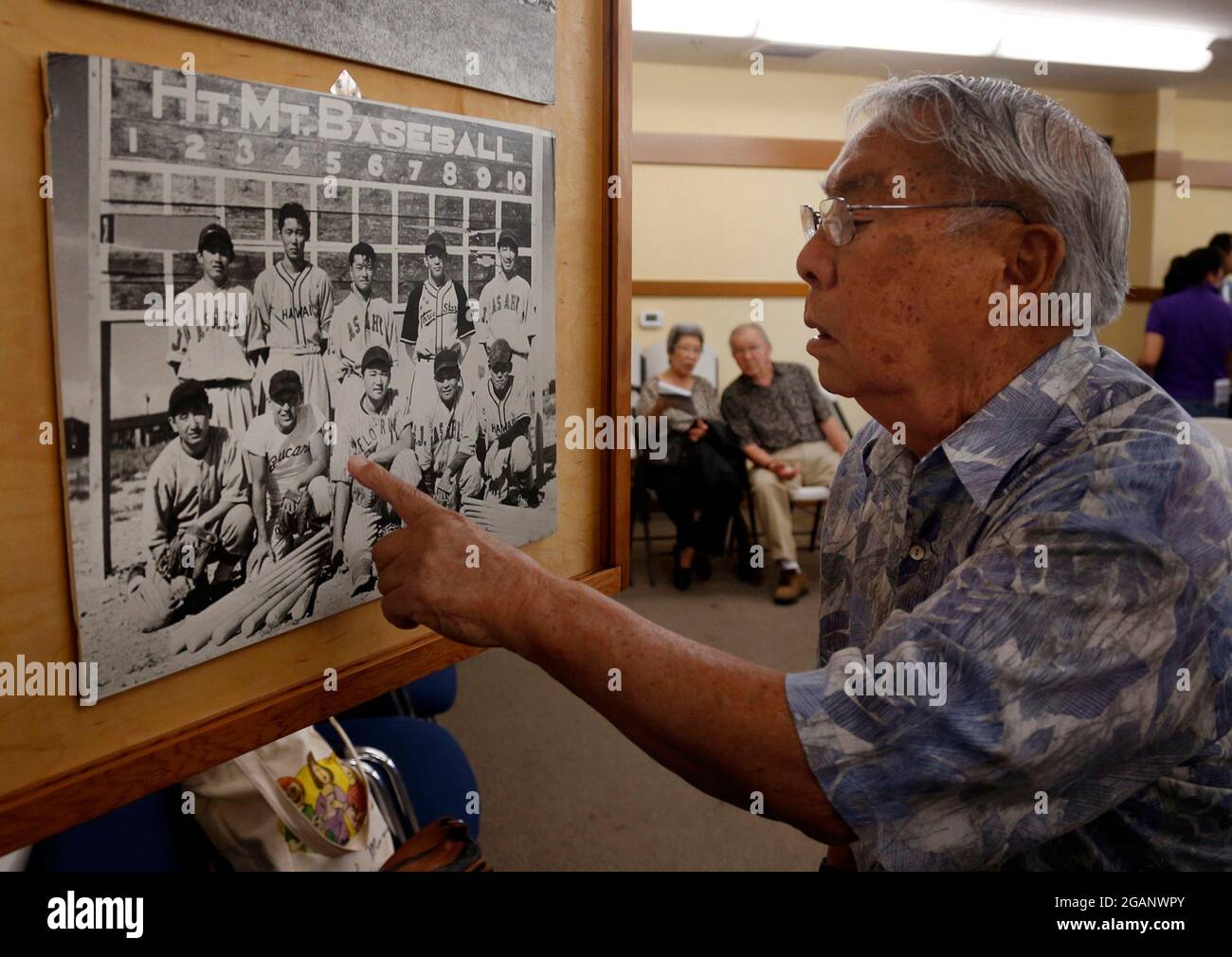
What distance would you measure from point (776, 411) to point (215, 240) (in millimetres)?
5070

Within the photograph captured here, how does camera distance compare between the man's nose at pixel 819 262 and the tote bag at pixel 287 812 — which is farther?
the tote bag at pixel 287 812

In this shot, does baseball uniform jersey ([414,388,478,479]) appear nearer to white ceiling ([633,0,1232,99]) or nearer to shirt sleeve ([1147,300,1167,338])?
white ceiling ([633,0,1232,99])

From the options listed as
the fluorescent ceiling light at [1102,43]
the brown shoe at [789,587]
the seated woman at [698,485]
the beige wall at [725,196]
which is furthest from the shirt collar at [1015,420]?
the beige wall at [725,196]

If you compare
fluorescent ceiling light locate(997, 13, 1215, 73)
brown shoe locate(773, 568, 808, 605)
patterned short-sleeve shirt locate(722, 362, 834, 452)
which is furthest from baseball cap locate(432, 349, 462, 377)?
fluorescent ceiling light locate(997, 13, 1215, 73)

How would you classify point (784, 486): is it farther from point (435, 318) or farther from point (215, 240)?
→ point (215, 240)

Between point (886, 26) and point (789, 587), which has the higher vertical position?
point (886, 26)

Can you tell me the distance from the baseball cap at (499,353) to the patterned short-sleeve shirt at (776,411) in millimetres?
4674

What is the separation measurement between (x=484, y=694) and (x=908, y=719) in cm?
340

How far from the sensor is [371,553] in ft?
3.40

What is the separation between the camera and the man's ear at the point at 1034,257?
1.06 meters

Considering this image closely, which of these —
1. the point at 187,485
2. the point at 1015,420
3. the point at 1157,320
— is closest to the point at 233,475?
the point at 187,485

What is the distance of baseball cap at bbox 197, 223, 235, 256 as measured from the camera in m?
0.82

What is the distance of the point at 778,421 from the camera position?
575 cm

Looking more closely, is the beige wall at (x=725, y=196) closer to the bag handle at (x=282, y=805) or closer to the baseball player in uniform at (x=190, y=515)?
the bag handle at (x=282, y=805)
